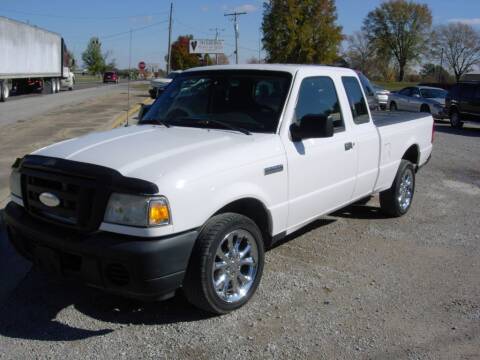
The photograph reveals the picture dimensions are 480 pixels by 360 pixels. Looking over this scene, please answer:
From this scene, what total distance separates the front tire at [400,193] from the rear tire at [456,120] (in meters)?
13.7

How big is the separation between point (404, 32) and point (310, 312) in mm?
94655

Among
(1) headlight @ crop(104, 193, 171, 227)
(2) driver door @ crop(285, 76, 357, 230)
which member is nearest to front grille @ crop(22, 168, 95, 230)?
(1) headlight @ crop(104, 193, 171, 227)

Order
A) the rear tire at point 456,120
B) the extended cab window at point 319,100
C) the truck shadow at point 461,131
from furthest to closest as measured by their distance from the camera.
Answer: the rear tire at point 456,120, the truck shadow at point 461,131, the extended cab window at point 319,100

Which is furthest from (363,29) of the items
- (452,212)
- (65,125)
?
(452,212)

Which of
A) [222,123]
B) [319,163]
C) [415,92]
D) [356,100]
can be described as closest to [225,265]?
[222,123]

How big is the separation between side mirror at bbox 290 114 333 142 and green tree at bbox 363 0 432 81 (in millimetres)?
92053

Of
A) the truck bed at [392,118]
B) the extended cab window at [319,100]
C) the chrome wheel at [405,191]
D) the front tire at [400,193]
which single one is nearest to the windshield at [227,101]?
the extended cab window at [319,100]

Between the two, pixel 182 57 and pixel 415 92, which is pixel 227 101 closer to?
pixel 415 92

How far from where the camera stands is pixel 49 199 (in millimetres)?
3701

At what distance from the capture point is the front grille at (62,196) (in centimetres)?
349

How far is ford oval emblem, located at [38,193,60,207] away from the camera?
3.65 m

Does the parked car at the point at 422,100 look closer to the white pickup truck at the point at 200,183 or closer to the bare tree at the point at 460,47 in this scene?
the white pickup truck at the point at 200,183

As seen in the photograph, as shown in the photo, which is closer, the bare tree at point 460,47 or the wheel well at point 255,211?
the wheel well at point 255,211

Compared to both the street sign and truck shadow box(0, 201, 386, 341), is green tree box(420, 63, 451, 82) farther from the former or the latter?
truck shadow box(0, 201, 386, 341)
